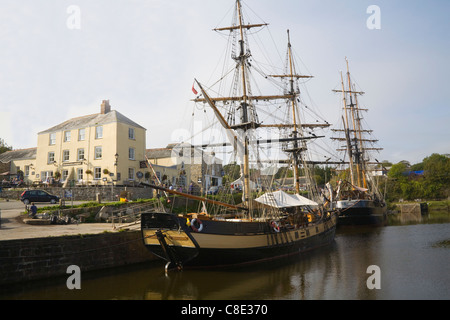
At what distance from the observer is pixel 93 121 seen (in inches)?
1501

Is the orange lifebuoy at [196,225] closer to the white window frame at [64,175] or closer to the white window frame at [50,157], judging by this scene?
the white window frame at [64,175]

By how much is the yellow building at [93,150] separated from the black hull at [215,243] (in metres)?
18.3

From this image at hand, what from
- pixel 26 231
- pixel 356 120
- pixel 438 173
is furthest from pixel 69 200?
pixel 438 173

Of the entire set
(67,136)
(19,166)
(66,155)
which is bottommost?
(19,166)

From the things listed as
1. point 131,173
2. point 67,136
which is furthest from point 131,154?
point 67,136

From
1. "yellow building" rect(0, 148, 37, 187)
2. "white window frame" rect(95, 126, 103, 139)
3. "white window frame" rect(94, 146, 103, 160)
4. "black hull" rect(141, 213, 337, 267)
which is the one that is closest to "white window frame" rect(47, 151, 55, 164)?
"yellow building" rect(0, 148, 37, 187)

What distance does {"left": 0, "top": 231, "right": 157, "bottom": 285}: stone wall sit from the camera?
1291 centimetres

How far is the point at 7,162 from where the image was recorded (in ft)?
147


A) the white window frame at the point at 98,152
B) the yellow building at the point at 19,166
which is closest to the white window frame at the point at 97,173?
the white window frame at the point at 98,152

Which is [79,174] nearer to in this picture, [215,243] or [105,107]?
[105,107]

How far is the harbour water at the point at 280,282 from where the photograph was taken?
41.0ft

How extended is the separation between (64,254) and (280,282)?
996 centimetres

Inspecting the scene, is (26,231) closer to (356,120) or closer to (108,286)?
(108,286)
